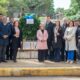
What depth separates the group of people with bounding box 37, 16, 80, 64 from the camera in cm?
1584

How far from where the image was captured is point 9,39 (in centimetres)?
1600

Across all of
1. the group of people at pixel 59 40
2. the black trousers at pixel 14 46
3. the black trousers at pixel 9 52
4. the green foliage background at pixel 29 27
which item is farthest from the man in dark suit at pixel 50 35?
the green foliage background at pixel 29 27

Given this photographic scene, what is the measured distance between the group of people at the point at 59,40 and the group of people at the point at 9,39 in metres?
0.89

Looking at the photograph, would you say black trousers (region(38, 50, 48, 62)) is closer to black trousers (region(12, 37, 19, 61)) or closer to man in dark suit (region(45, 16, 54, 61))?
man in dark suit (region(45, 16, 54, 61))

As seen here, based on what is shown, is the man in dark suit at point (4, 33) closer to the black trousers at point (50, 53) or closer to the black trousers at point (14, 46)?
the black trousers at point (14, 46)

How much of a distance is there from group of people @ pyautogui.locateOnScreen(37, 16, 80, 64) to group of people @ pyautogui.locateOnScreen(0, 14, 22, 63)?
889mm

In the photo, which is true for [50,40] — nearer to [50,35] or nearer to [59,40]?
[50,35]

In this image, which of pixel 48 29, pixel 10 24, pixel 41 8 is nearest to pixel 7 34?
pixel 10 24

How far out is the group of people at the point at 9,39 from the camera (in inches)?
610

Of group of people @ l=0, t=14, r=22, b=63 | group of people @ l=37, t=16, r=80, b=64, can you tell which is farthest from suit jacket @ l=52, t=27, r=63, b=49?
group of people @ l=0, t=14, r=22, b=63

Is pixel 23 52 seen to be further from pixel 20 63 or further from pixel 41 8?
pixel 41 8

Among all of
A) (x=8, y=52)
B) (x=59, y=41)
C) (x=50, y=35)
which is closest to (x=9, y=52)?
(x=8, y=52)

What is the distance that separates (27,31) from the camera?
19.3 metres

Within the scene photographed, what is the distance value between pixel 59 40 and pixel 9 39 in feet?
6.64
